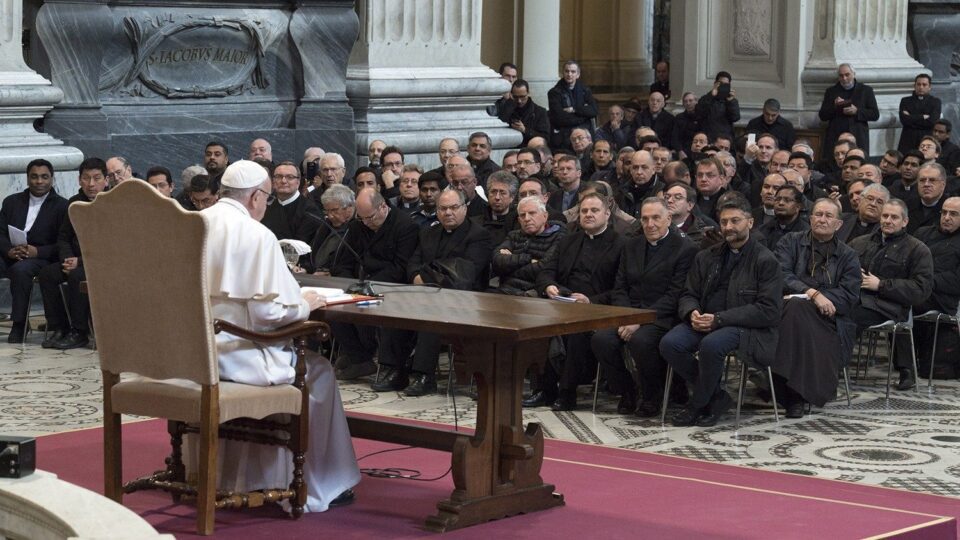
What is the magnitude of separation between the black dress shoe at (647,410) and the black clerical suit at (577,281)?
41 centimetres

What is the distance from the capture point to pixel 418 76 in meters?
15.2

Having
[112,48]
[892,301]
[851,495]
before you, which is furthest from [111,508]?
[112,48]

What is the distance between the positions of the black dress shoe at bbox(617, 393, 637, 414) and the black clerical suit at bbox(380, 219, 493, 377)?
3.75 feet

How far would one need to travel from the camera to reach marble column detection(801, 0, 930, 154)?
19.4m

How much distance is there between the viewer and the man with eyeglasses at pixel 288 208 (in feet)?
37.8

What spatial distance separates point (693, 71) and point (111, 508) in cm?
1713

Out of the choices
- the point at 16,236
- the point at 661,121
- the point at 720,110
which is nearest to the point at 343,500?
the point at 16,236

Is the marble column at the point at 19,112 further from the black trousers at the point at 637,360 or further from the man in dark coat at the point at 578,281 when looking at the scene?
the black trousers at the point at 637,360

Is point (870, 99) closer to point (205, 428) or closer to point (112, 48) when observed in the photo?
point (112, 48)

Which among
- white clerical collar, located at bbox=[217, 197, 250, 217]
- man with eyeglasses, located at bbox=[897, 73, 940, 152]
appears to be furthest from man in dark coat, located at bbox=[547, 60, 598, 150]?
white clerical collar, located at bbox=[217, 197, 250, 217]

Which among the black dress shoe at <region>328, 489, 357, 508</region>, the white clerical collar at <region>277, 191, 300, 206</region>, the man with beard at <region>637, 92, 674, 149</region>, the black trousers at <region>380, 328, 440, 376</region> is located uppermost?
the man with beard at <region>637, 92, 674, 149</region>

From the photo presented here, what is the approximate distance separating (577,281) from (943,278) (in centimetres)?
229

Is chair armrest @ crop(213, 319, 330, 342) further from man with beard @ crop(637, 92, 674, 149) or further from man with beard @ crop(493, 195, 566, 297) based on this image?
man with beard @ crop(637, 92, 674, 149)

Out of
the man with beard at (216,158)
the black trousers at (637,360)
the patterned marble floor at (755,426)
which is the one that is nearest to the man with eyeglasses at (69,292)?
the patterned marble floor at (755,426)
